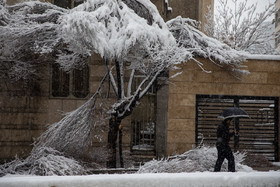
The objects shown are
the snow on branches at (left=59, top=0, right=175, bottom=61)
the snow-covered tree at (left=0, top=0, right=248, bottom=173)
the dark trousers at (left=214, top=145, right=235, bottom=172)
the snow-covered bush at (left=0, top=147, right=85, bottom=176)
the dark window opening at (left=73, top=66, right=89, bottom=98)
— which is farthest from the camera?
the dark window opening at (left=73, top=66, right=89, bottom=98)

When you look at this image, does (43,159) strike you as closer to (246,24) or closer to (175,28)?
(175,28)

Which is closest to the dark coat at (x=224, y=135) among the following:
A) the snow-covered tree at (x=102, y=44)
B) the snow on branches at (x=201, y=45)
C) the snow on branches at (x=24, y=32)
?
the snow-covered tree at (x=102, y=44)

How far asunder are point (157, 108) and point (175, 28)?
2.94 m

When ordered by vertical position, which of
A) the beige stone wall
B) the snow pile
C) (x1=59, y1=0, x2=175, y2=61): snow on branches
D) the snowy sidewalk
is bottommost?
the snow pile

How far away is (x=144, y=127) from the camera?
10.0 meters

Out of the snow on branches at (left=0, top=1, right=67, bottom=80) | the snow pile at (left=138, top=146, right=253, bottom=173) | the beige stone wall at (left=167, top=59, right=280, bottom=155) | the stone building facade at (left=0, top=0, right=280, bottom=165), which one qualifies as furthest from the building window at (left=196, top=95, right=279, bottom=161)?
the snow on branches at (left=0, top=1, right=67, bottom=80)

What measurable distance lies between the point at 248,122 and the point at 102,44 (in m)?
6.37

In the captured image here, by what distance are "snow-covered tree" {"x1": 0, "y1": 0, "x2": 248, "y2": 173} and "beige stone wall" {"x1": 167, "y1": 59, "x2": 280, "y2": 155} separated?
58cm

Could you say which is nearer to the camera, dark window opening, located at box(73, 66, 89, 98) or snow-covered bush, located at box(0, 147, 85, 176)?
snow-covered bush, located at box(0, 147, 85, 176)

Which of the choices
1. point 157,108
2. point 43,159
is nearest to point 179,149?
point 157,108

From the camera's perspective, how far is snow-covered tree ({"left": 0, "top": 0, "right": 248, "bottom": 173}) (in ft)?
20.2

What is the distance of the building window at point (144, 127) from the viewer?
32.6 ft

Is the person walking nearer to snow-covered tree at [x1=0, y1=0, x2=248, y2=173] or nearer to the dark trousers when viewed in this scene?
the dark trousers

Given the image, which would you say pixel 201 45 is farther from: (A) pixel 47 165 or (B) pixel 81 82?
(A) pixel 47 165
